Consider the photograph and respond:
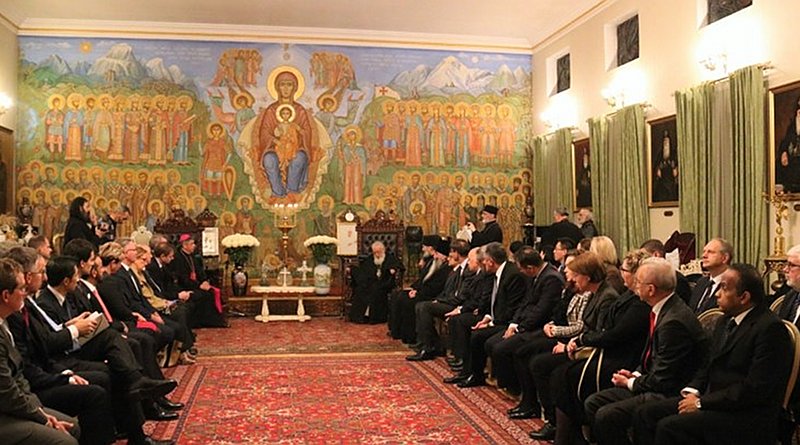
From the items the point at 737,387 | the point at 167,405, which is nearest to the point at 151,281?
the point at 167,405

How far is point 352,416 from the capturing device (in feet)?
24.6

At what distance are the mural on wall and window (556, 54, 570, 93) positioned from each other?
44.3 inches

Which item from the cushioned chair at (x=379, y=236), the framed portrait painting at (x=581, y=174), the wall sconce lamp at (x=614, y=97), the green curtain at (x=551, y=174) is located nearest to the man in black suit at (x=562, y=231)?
the framed portrait painting at (x=581, y=174)

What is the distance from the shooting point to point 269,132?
16.8 m

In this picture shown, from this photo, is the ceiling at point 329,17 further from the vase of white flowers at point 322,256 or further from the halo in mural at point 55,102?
the vase of white flowers at point 322,256

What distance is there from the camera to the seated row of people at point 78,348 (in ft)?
15.2

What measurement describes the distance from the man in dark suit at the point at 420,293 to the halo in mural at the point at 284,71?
5.60m

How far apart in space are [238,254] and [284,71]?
416 cm

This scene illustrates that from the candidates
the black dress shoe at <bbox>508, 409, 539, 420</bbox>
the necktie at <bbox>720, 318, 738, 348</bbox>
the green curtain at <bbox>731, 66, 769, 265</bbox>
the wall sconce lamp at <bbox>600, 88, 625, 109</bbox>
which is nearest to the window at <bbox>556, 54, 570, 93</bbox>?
the wall sconce lamp at <bbox>600, 88, 625, 109</bbox>

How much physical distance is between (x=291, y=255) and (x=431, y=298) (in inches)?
208

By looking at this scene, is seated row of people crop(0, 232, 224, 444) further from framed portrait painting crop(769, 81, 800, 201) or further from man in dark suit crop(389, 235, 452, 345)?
framed portrait painting crop(769, 81, 800, 201)

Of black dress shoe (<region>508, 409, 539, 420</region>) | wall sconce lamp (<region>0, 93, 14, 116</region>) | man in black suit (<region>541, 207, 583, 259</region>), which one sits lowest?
black dress shoe (<region>508, 409, 539, 420</region>)

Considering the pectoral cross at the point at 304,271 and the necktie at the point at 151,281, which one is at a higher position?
the necktie at the point at 151,281

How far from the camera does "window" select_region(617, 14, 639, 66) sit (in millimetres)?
13398
